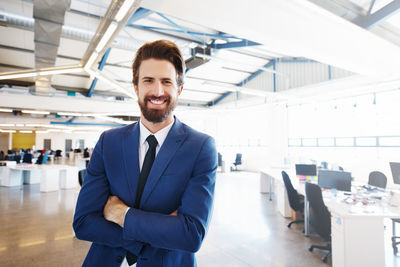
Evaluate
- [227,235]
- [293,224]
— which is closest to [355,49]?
[293,224]

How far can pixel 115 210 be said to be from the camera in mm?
1119

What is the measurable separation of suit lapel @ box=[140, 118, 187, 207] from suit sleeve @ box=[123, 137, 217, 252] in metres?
0.11

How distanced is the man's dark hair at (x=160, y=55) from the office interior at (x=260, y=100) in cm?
150

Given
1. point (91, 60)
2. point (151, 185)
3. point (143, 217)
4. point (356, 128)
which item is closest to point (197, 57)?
point (91, 60)

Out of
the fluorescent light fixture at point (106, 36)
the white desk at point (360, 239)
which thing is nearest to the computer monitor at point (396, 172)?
the white desk at point (360, 239)

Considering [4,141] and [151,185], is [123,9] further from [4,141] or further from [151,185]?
[4,141]

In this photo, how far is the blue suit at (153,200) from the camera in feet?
3.44

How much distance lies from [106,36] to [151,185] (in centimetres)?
261

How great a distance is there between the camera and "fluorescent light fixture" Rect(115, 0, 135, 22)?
230 cm

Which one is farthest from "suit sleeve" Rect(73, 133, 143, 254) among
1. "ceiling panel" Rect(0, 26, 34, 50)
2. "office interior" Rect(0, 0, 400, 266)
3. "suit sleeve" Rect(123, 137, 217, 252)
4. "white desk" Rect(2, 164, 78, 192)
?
"ceiling panel" Rect(0, 26, 34, 50)

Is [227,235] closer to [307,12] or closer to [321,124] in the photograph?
[307,12]

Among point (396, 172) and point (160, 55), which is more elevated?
point (160, 55)

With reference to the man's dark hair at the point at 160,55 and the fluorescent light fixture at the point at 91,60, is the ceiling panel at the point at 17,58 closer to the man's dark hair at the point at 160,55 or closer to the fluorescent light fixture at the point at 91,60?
the fluorescent light fixture at the point at 91,60

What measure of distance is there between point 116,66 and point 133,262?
34.4ft
